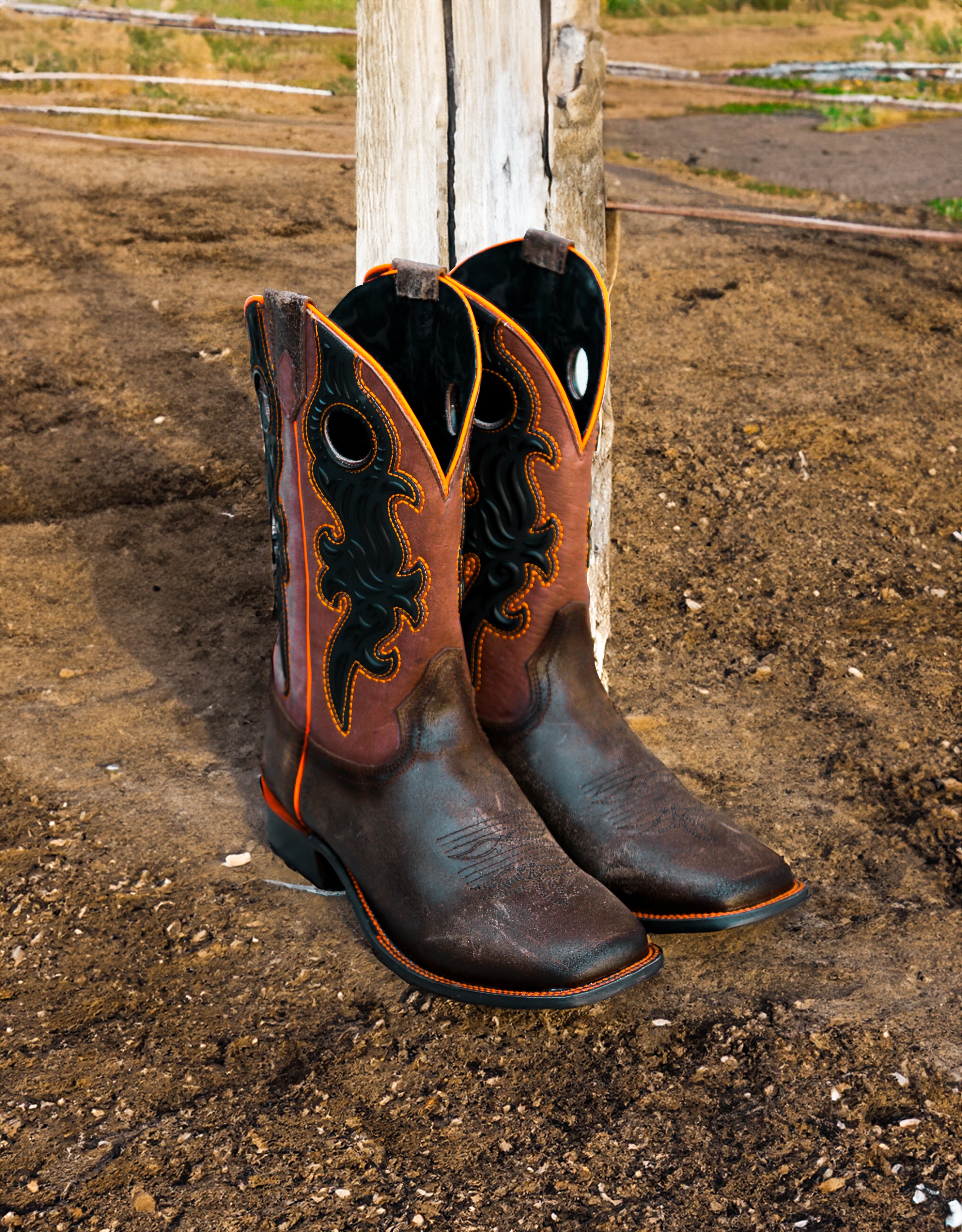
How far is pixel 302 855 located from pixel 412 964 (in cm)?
31

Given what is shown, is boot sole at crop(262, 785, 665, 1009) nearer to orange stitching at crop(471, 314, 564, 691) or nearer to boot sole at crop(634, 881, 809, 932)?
boot sole at crop(634, 881, 809, 932)

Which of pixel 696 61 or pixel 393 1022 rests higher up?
pixel 696 61

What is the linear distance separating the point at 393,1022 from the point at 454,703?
0.42 metres

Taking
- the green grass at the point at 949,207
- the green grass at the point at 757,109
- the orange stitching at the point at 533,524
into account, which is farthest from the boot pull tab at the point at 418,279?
the green grass at the point at 757,109

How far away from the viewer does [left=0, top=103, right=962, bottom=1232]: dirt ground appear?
4.24 ft

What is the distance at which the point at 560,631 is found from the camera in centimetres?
168

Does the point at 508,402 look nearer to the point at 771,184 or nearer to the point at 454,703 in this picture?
the point at 454,703

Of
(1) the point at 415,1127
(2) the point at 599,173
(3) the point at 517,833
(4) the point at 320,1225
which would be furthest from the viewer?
(2) the point at 599,173

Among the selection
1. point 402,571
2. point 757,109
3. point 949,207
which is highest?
point 757,109

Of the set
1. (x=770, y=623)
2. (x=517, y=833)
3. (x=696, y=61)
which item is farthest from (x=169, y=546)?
(x=696, y=61)

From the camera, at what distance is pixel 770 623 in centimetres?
266

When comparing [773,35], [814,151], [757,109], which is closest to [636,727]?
[814,151]
